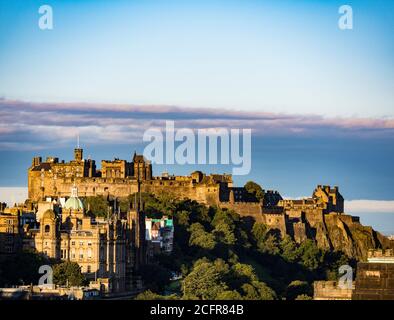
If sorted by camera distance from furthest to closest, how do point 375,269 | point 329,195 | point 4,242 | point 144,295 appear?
1. point 329,195
2. point 4,242
3. point 144,295
4. point 375,269

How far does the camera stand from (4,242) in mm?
117438

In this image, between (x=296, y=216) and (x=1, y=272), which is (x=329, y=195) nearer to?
(x=296, y=216)

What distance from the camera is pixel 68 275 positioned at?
359 feet

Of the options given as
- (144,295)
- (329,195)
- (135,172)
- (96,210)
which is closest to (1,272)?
(144,295)

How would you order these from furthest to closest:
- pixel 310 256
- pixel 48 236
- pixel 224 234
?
1. pixel 310 256
2. pixel 224 234
3. pixel 48 236

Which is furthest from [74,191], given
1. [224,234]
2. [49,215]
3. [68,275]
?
[68,275]

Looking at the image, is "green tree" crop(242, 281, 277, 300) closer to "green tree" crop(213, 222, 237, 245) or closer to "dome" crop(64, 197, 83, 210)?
"dome" crop(64, 197, 83, 210)

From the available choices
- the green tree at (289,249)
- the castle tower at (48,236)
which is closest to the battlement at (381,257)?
the castle tower at (48,236)

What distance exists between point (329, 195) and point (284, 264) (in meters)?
32.1

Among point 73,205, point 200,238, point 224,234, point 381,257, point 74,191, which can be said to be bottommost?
point 381,257

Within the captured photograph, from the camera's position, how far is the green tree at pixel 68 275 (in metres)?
108

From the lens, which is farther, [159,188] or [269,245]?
[159,188]

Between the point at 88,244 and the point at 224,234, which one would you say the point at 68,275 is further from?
the point at 224,234
